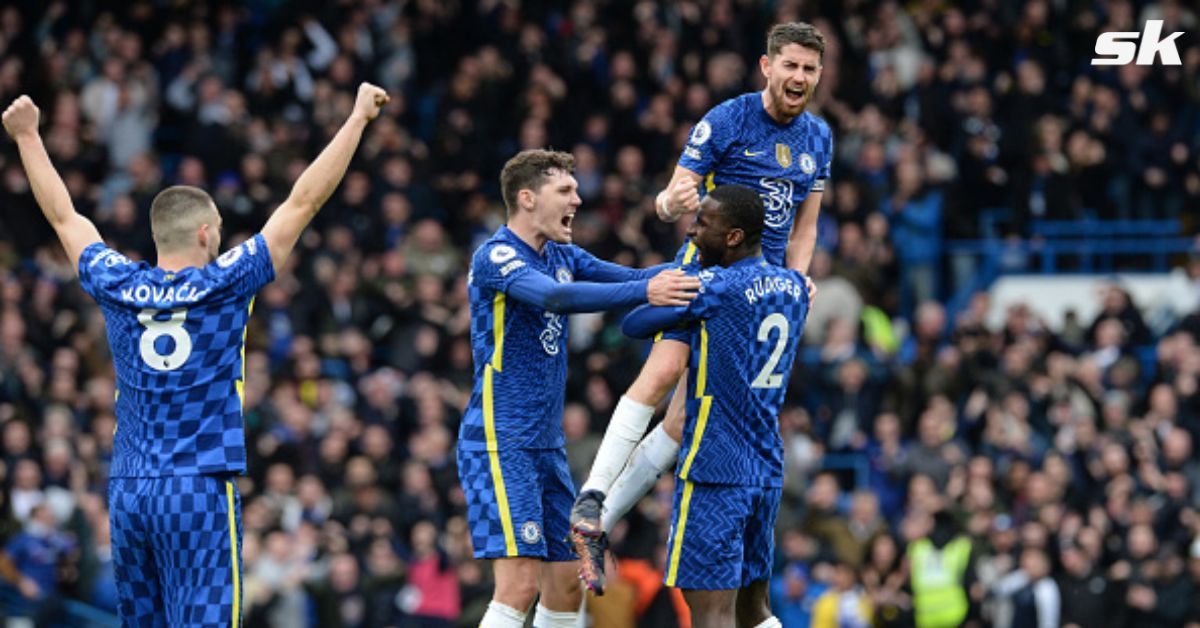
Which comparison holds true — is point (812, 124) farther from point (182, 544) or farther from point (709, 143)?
point (182, 544)

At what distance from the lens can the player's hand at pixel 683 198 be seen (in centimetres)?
1071

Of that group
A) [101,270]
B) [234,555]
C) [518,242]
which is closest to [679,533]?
[518,242]

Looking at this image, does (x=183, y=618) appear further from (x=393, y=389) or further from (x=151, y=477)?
(x=393, y=389)

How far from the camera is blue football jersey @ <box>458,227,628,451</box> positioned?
11.2 meters

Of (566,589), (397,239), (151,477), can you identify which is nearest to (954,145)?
(397,239)

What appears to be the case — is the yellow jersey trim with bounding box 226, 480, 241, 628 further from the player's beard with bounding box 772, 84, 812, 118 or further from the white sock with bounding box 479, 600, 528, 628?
the player's beard with bounding box 772, 84, 812, 118

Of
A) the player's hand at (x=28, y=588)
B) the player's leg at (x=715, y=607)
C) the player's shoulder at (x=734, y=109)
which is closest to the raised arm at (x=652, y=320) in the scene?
the player's shoulder at (x=734, y=109)

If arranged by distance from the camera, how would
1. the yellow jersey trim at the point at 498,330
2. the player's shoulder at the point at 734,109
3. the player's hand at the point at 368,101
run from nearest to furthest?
the player's hand at the point at 368,101
the yellow jersey trim at the point at 498,330
the player's shoulder at the point at 734,109

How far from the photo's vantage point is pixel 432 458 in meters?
19.9

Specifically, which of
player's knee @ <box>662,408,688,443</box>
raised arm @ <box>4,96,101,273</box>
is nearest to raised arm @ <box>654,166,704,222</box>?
player's knee @ <box>662,408,688,443</box>

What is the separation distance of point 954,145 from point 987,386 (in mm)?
4370

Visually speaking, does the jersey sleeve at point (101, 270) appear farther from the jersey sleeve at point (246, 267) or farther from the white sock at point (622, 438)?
the white sock at point (622, 438)

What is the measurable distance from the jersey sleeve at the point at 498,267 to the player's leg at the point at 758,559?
1.63 meters

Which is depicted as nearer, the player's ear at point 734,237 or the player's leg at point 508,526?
the player's ear at point 734,237
